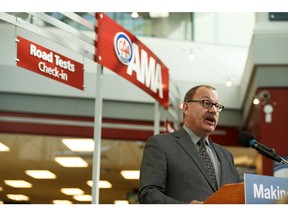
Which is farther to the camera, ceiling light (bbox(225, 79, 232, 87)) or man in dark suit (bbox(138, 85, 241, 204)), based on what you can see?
ceiling light (bbox(225, 79, 232, 87))

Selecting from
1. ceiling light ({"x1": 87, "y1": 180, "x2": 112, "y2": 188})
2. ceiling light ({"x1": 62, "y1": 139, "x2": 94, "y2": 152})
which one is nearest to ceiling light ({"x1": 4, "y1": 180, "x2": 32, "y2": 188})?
ceiling light ({"x1": 87, "y1": 180, "x2": 112, "y2": 188})

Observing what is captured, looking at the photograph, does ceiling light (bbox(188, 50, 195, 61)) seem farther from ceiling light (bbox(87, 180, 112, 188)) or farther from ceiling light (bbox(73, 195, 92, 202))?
ceiling light (bbox(73, 195, 92, 202))

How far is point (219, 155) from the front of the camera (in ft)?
11.6

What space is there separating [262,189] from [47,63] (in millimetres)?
2951

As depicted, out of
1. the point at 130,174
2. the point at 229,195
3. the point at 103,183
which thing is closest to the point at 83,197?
the point at 103,183

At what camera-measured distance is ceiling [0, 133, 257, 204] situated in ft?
35.8

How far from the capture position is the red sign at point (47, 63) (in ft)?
16.6

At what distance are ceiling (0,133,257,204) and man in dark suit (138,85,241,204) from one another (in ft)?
23.7

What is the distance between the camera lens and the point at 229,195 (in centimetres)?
270

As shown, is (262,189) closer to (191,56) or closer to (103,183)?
(191,56)

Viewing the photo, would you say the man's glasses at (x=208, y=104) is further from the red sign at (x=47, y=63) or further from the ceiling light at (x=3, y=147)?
the ceiling light at (x=3, y=147)
